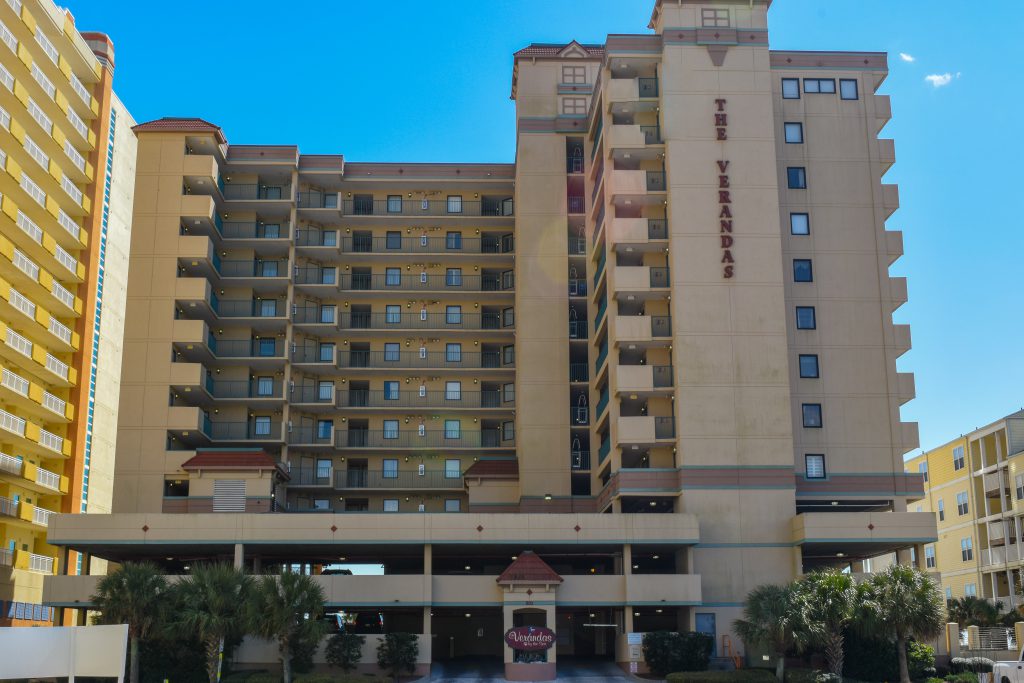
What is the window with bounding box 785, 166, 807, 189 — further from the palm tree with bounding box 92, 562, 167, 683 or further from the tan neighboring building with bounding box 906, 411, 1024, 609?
the palm tree with bounding box 92, 562, 167, 683

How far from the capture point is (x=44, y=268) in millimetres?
75812

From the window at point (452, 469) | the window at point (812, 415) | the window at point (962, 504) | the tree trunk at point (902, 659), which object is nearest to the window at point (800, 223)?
the window at point (812, 415)

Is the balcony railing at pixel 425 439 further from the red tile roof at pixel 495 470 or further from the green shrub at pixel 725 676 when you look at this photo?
the green shrub at pixel 725 676

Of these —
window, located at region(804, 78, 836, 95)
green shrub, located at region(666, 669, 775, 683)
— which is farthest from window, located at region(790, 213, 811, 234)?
green shrub, located at region(666, 669, 775, 683)

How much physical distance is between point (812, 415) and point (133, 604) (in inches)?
1509

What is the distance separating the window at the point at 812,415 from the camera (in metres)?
66.1

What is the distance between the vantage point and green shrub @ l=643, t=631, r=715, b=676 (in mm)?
57750

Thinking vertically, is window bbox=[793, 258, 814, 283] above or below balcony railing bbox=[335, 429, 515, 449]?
above

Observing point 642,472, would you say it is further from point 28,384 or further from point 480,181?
point 28,384

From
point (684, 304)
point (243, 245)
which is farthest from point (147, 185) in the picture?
point (684, 304)

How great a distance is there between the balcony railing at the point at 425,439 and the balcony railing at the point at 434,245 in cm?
1406

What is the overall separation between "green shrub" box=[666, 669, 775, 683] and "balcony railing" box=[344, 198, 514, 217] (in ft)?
145

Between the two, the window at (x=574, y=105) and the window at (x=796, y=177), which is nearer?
the window at (x=796, y=177)

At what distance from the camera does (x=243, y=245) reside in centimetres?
8419
